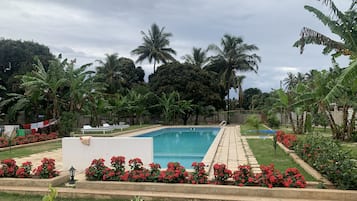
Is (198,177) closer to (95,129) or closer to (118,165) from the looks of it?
(118,165)

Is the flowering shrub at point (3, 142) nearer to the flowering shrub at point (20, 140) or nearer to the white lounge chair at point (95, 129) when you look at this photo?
the flowering shrub at point (20, 140)

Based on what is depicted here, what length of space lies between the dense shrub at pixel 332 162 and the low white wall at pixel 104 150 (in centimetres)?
374

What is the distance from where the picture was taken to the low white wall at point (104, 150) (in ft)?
25.6

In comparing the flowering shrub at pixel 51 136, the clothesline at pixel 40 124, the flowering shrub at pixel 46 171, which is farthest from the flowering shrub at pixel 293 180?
the clothesline at pixel 40 124

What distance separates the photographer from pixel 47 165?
6.85 m

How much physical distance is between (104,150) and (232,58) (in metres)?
30.4

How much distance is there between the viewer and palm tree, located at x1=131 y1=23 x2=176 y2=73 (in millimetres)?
39281

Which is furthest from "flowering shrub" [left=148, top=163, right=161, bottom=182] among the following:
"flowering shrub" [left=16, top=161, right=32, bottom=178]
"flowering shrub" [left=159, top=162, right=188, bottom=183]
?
"flowering shrub" [left=16, top=161, right=32, bottom=178]

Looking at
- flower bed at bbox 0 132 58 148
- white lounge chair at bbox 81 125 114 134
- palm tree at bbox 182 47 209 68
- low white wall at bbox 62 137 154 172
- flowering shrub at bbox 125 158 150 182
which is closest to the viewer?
flowering shrub at bbox 125 158 150 182

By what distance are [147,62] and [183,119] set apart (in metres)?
10.1

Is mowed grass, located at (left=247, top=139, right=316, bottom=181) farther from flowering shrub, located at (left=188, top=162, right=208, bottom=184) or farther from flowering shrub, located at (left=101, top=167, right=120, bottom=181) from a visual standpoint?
flowering shrub, located at (left=101, top=167, right=120, bottom=181)

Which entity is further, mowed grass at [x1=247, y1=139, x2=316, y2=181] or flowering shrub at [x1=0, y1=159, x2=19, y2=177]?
mowed grass at [x1=247, y1=139, x2=316, y2=181]

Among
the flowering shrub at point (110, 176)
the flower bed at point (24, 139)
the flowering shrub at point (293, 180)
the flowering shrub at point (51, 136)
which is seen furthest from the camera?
the flowering shrub at point (51, 136)

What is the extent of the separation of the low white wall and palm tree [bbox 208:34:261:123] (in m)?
29.6
